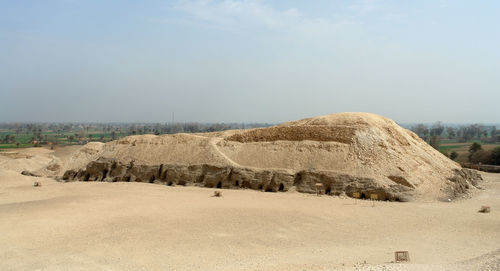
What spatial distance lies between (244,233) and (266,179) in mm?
8909

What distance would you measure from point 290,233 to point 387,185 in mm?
8346

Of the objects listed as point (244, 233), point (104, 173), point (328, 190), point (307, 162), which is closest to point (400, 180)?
point (328, 190)

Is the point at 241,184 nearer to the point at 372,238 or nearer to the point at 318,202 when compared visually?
the point at 318,202

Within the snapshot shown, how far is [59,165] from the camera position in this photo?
34469 millimetres

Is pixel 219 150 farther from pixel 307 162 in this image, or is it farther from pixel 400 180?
pixel 400 180

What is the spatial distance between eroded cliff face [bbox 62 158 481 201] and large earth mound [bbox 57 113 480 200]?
48 millimetres

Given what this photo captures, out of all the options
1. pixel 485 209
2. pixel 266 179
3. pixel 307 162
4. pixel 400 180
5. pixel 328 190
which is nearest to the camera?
pixel 485 209

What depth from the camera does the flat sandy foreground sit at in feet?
36.0

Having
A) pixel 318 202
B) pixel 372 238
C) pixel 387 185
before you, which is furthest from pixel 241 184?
pixel 372 238

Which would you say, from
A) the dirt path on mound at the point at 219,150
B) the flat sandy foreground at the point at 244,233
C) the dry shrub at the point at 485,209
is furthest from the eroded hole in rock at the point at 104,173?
the dry shrub at the point at 485,209

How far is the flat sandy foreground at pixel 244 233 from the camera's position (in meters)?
11.0

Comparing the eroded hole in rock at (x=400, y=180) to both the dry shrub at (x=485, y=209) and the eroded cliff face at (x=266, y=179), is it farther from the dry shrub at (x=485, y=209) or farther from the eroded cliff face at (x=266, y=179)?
the dry shrub at (x=485, y=209)

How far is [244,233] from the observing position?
13961 millimetres

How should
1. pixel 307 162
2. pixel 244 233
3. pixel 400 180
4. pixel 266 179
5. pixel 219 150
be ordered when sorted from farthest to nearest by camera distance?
1. pixel 219 150
2. pixel 307 162
3. pixel 266 179
4. pixel 400 180
5. pixel 244 233
